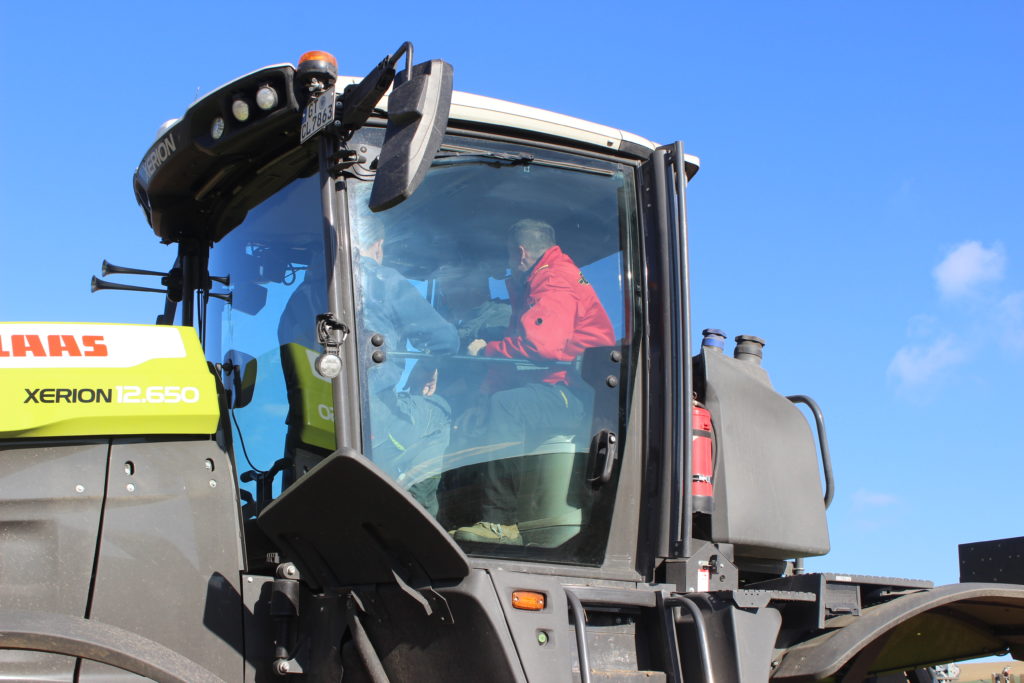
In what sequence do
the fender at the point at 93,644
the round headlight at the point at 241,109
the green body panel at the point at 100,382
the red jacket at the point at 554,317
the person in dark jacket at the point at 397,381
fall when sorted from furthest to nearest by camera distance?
1. the red jacket at the point at 554,317
2. the round headlight at the point at 241,109
3. the person in dark jacket at the point at 397,381
4. the green body panel at the point at 100,382
5. the fender at the point at 93,644

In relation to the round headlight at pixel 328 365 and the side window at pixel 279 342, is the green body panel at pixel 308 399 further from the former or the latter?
the round headlight at pixel 328 365

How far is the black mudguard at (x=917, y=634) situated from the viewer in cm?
358

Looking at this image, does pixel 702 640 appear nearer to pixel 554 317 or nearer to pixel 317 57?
pixel 554 317

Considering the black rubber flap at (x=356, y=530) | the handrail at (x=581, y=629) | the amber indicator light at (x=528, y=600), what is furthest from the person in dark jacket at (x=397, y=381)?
the handrail at (x=581, y=629)

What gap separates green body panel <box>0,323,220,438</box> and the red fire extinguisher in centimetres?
162

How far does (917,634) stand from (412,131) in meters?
2.77

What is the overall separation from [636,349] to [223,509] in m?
1.50

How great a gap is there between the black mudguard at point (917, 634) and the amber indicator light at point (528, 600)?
896mm

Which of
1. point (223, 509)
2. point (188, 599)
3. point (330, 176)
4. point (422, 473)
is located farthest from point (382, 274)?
point (188, 599)

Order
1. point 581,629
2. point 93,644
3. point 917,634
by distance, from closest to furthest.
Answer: point 93,644
point 581,629
point 917,634

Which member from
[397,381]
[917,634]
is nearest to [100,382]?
[397,381]

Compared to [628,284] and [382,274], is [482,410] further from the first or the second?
[628,284]

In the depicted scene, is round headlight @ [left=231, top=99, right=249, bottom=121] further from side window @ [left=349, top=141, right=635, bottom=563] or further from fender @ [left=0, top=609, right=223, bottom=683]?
fender @ [left=0, top=609, right=223, bottom=683]

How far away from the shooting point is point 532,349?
3.72 meters
